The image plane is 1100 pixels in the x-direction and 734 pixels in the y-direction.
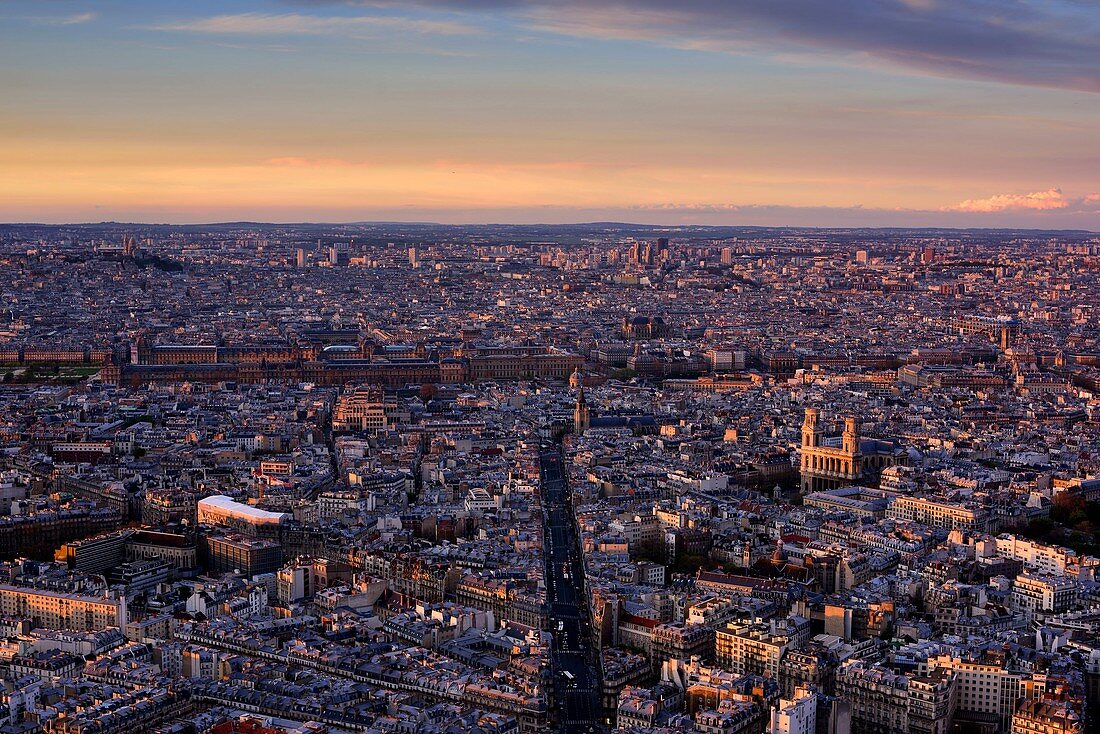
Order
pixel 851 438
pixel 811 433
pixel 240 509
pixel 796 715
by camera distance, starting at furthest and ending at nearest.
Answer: pixel 811 433, pixel 851 438, pixel 240 509, pixel 796 715

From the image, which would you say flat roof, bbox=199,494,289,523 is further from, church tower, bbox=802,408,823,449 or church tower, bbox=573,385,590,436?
church tower, bbox=802,408,823,449

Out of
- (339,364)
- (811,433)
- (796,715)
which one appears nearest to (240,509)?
(796,715)

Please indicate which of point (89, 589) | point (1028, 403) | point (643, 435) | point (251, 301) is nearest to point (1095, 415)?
point (1028, 403)

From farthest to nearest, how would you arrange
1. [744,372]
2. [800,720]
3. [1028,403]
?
[744,372] < [1028,403] < [800,720]

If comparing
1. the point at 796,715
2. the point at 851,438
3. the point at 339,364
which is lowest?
the point at 339,364

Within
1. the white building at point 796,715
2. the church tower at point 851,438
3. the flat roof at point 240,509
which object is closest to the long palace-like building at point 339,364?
the church tower at point 851,438

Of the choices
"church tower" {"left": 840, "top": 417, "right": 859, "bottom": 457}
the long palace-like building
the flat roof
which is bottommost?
the long palace-like building

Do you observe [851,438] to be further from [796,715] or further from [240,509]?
[796,715]

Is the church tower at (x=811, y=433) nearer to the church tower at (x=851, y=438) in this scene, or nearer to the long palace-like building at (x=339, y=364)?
the church tower at (x=851, y=438)

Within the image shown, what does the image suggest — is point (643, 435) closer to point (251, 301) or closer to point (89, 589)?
point (89, 589)

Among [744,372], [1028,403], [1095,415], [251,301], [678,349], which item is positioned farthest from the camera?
[251,301]

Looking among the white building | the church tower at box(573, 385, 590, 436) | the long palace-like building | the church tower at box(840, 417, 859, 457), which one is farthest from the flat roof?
the long palace-like building
